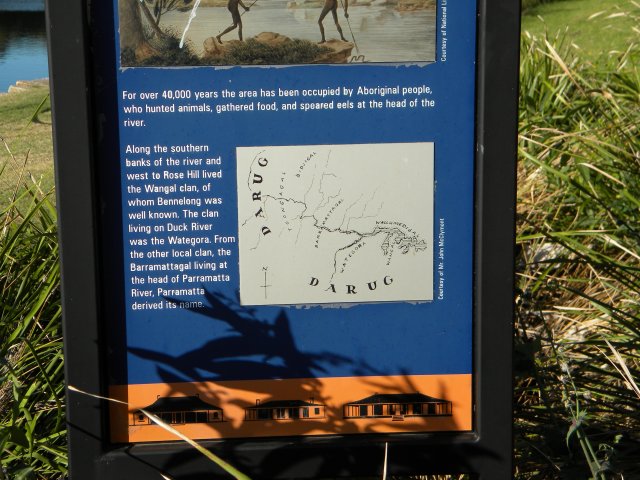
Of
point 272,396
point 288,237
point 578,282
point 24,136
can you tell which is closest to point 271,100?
point 288,237

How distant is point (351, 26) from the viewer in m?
1.76

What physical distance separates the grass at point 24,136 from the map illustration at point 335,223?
3890 millimetres

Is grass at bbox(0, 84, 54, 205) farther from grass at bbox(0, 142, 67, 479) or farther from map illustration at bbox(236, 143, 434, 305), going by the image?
map illustration at bbox(236, 143, 434, 305)

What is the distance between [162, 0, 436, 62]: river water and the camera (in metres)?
1.74

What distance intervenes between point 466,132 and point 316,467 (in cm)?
75

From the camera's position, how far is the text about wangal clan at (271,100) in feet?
5.81

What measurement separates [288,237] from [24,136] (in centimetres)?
598

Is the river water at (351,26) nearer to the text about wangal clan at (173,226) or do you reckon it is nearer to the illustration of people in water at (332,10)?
the illustration of people in water at (332,10)

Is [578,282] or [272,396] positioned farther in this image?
[578,282]

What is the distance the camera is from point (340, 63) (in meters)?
1.77

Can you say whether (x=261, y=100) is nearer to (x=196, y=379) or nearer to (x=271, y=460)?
(x=196, y=379)

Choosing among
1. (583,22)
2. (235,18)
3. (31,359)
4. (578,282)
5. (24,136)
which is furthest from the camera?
(583,22)

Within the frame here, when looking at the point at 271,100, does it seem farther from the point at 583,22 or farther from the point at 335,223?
the point at 583,22

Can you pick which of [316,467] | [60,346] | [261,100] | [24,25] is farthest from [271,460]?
[24,25]
